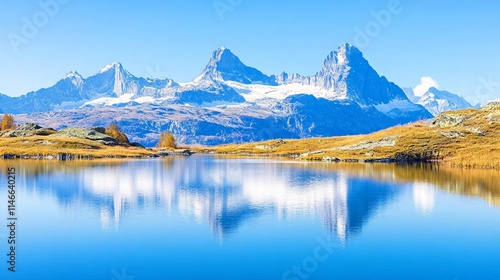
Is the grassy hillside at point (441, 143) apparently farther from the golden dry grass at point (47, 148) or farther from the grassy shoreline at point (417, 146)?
the golden dry grass at point (47, 148)

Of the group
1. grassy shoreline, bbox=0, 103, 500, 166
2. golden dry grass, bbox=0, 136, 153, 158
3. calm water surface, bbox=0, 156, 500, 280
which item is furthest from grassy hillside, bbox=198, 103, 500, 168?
golden dry grass, bbox=0, 136, 153, 158

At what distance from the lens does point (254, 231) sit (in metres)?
48.3

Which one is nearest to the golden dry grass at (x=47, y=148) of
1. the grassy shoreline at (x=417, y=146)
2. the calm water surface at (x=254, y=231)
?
the grassy shoreline at (x=417, y=146)

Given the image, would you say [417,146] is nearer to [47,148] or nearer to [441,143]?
[441,143]

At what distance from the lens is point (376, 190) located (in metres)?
80.8

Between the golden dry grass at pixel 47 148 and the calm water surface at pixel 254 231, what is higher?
the golden dry grass at pixel 47 148

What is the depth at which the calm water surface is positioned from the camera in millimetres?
35469

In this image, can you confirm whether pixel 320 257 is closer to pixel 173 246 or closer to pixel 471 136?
pixel 173 246

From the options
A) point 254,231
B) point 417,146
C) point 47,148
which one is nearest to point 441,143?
point 417,146

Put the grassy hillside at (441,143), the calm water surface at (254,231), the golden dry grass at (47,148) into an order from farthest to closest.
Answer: the golden dry grass at (47,148), the grassy hillside at (441,143), the calm water surface at (254,231)

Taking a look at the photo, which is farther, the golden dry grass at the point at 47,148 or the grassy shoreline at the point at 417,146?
the golden dry grass at the point at 47,148

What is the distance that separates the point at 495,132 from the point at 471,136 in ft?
26.6

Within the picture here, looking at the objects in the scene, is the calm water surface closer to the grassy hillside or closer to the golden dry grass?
the grassy hillside

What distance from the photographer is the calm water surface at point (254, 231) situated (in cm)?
3547
